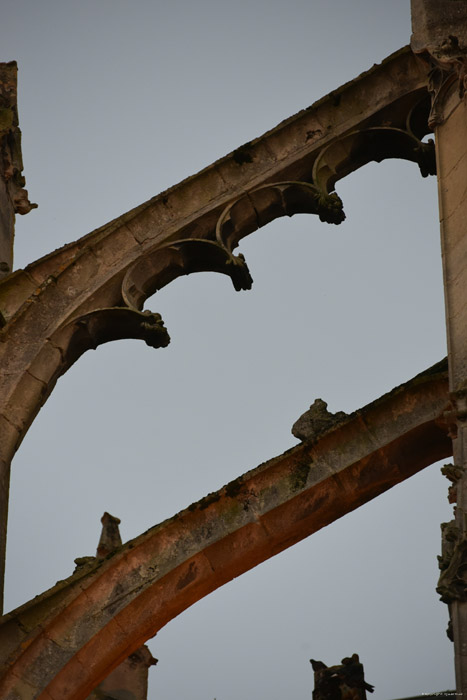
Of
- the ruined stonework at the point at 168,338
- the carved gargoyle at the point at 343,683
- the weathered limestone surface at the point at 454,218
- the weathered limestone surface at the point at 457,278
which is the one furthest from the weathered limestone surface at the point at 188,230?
the carved gargoyle at the point at 343,683

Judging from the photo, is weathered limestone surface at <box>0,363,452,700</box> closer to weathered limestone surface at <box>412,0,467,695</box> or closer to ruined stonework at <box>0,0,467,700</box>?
ruined stonework at <box>0,0,467,700</box>

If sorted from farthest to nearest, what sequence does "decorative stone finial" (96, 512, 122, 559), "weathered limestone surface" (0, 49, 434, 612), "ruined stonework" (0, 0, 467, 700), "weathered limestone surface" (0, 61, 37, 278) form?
"weathered limestone surface" (0, 61, 37, 278)
"decorative stone finial" (96, 512, 122, 559)
"weathered limestone surface" (0, 49, 434, 612)
"ruined stonework" (0, 0, 467, 700)

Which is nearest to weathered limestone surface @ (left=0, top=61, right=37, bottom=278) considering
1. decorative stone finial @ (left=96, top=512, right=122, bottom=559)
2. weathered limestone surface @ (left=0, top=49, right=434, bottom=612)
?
weathered limestone surface @ (left=0, top=49, right=434, bottom=612)

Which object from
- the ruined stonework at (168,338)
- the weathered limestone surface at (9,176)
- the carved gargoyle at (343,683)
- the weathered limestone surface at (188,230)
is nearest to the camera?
the carved gargoyle at (343,683)

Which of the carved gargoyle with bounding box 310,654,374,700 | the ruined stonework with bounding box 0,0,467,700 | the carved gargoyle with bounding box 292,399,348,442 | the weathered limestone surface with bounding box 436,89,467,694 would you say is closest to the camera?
the weathered limestone surface with bounding box 436,89,467,694

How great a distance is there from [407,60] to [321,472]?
4.67m

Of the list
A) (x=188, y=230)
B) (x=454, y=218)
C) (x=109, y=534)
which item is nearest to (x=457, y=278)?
(x=454, y=218)

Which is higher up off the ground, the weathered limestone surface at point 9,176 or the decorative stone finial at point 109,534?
the weathered limestone surface at point 9,176

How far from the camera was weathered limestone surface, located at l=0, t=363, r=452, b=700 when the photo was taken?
373 inches

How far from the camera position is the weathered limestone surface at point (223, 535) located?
9.48 meters

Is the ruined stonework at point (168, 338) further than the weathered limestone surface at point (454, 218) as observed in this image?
Yes

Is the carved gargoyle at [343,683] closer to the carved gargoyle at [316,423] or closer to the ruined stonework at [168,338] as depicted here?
the ruined stonework at [168,338]

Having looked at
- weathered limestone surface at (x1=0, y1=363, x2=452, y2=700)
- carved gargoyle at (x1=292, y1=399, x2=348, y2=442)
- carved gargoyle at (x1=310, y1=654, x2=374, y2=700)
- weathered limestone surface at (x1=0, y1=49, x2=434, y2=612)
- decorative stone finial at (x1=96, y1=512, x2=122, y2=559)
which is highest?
weathered limestone surface at (x1=0, y1=49, x2=434, y2=612)

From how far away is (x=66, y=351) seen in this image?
11422 millimetres
